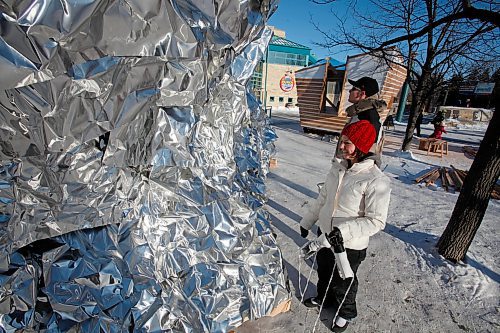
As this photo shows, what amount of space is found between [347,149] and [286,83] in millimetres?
24860

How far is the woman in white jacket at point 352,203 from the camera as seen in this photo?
5.07ft

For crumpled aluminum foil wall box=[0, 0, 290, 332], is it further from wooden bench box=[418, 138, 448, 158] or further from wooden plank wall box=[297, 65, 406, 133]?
wooden bench box=[418, 138, 448, 158]

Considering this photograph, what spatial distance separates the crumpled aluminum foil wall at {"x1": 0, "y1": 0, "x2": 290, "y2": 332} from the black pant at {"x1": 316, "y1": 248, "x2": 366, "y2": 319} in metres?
0.58

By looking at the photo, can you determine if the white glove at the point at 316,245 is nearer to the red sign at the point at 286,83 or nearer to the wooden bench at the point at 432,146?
the wooden bench at the point at 432,146

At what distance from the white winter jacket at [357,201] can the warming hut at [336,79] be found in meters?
6.13

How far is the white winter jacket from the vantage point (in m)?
1.54

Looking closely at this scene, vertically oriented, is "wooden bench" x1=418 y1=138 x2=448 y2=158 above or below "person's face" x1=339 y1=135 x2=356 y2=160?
below

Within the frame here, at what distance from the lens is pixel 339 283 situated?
1844mm

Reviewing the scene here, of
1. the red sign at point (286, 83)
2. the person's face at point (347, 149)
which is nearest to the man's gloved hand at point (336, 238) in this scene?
the person's face at point (347, 149)

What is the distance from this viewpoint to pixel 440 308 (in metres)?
2.03

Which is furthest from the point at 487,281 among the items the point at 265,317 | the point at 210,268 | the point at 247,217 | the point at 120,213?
Result: the point at 120,213

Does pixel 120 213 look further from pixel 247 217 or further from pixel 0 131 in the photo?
pixel 247 217

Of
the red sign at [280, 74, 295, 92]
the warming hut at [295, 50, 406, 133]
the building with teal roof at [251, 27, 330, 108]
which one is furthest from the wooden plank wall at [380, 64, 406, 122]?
the red sign at [280, 74, 295, 92]

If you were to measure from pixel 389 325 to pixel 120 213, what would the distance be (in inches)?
76.4
